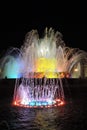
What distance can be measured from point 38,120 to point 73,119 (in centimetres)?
162

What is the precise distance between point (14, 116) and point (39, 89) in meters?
9.99

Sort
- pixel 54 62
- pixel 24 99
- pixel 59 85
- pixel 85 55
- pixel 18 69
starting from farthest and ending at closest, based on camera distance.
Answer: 1. pixel 85 55
2. pixel 18 69
3. pixel 54 62
4. pixel 59 85
5. pixel 24 99

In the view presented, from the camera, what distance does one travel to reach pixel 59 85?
1198 inches

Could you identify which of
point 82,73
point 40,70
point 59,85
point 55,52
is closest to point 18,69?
point 40,70

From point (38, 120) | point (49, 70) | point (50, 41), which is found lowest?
point (38, 120)

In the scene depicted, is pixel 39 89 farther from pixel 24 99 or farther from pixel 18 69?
pixel 18 69

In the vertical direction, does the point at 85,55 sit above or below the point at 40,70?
above

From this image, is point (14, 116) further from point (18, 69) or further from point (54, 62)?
point (18, 69)

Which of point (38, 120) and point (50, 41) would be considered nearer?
Answer: point (38, 120)

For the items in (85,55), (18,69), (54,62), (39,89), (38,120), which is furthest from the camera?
(85,55)

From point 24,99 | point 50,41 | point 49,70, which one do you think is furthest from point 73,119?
point 49,70

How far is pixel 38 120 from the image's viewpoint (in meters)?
13.7

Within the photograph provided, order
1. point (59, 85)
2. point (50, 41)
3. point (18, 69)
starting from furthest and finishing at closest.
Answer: point (18, 69) < point (50, 41) < point (59, 85)

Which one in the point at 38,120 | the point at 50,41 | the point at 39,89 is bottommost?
the point at 38,120
